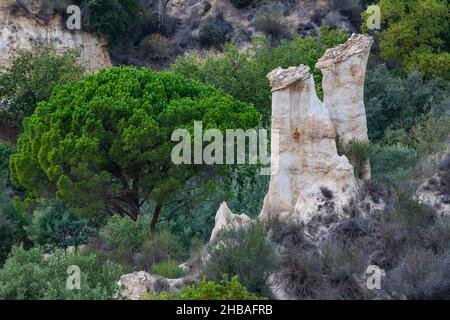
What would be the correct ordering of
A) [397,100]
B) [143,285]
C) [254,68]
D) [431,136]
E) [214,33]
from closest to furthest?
[143,285], [431,136], [397,100], [254,68], [214,33]

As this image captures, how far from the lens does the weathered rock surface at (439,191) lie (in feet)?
56.0

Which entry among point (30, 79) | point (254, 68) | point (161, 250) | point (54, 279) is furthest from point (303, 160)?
point (30, 79)

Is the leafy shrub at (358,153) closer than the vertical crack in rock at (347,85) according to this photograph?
Yes

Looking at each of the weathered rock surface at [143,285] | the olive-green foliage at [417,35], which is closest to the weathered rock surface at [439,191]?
the weathered rock surface at [143,285]

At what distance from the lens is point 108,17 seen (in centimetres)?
3609

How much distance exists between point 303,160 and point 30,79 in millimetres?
15605

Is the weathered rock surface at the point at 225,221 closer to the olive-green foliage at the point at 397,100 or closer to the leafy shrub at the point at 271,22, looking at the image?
the olive-green foliage at the point at 397,100

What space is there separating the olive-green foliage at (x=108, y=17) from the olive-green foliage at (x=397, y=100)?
1174 centimetres

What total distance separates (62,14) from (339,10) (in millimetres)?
11692

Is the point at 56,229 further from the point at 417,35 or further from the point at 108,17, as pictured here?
the point at 108,17

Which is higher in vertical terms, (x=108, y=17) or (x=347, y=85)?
(x=108, y=17)

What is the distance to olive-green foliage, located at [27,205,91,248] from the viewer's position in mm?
20547

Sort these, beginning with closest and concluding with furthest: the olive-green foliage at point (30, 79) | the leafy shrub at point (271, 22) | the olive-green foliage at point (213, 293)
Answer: the olive-green foliage at point (213, 293) → the olive-green foliage at point (30, 79) → the leafy shrub at point (271, 22)
